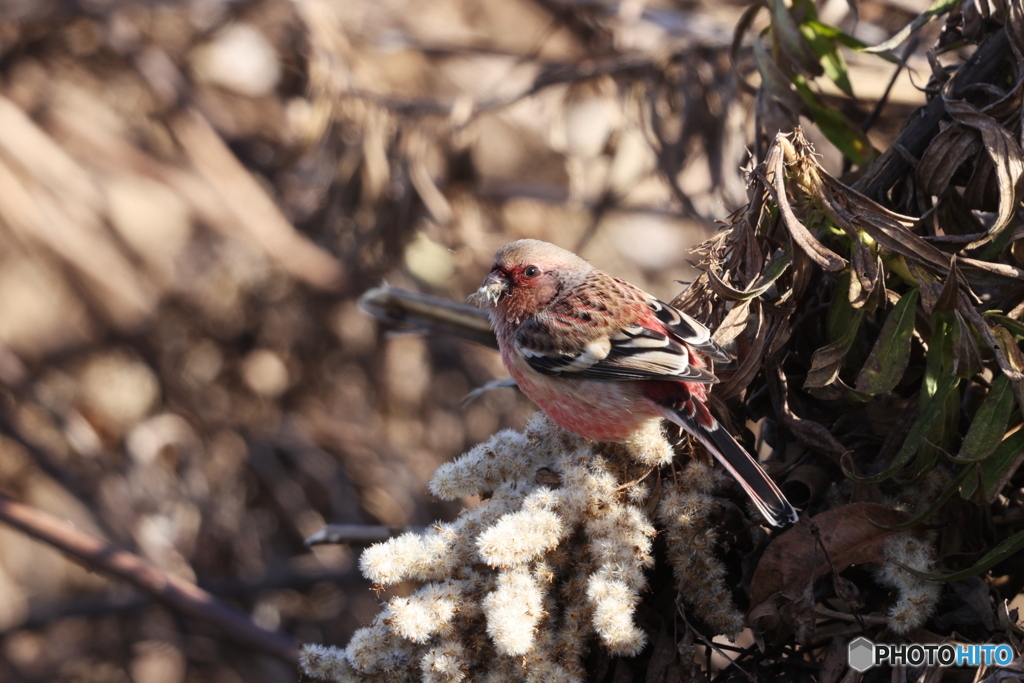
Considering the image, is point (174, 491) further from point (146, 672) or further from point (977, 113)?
point (977, 113)

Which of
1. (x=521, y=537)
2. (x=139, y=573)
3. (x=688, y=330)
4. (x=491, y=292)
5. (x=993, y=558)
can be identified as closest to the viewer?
(x=993, y=558)

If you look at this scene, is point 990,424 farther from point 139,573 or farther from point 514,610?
point 139,573

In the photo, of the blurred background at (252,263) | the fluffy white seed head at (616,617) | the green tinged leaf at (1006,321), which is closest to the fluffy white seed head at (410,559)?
the fluffy white seed head at (616,617)

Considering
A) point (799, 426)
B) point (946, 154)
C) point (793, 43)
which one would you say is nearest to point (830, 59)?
point (793, 43)

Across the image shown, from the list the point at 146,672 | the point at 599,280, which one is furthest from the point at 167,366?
the point at 599,280

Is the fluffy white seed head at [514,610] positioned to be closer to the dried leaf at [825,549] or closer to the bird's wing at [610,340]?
the dried leaf at [825,549]
